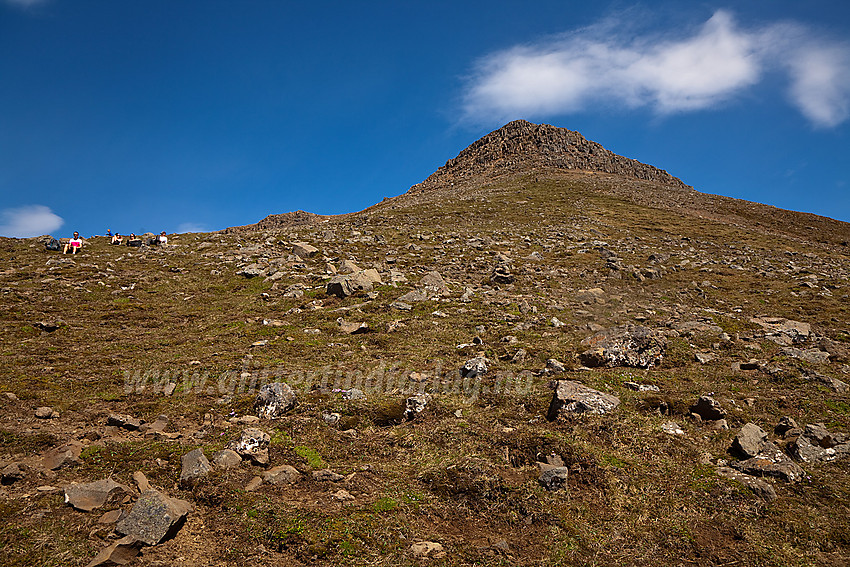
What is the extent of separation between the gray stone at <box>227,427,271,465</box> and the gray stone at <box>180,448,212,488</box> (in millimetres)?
764

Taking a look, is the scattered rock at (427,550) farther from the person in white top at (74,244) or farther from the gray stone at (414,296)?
the person in white top at (74,244)

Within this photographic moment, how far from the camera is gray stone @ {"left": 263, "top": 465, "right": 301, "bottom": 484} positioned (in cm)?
934

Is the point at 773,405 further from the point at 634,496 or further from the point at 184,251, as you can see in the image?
the point at 184,251

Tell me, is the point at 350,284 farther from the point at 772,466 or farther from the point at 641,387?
the point at 772,466

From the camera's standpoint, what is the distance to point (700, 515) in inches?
341

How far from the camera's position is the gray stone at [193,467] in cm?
897

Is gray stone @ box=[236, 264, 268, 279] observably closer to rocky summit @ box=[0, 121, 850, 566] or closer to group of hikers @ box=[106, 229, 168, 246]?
rocky summit @ box=[0, 121, 850, 566]

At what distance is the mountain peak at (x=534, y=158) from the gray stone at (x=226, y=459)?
91.5 metres

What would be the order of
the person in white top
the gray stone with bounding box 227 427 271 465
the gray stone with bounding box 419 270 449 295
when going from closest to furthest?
the gray stone with bounding box 227 427 271 465 < the gray stone with bounding box 419 270 449 295 < the person in white top

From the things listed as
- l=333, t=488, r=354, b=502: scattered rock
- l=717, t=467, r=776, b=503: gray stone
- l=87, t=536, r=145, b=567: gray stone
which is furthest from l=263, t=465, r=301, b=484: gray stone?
l=717, t=467, r=776, b=503: gray stone

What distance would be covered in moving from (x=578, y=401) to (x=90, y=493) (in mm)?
11602

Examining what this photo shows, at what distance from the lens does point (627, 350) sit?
51.3 feet

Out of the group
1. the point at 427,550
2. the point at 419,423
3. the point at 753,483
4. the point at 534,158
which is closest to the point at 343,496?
the point at 427,550

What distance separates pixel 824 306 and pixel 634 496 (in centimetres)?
2248
